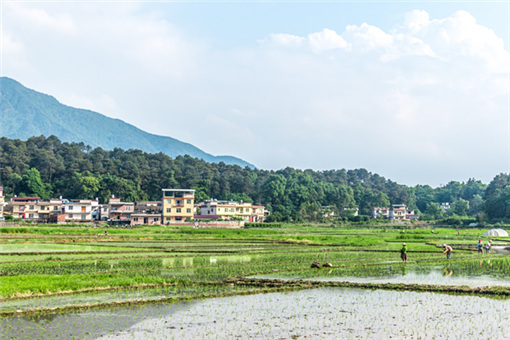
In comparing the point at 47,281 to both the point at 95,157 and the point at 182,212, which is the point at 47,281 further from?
the point at 95,157

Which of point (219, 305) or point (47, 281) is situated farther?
point (47, 281)

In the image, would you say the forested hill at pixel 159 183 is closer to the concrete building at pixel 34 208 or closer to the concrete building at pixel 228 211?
the concrete building at pixel 228 211

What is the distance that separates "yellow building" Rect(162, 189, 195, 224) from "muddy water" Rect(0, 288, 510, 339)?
55.9 m

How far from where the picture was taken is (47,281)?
17281 mm

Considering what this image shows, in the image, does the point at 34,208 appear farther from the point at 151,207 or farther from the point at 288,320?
the point at 288,320

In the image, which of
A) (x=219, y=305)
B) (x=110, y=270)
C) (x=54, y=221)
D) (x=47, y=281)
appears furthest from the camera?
(x=54, y=221)

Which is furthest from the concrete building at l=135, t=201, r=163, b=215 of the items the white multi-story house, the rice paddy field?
the white multi-story house

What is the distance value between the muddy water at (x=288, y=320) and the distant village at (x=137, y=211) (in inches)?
2063

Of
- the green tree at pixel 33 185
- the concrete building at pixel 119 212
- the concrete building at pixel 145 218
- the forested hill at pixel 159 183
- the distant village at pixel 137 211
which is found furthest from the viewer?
the forested hill at pixel 159 183

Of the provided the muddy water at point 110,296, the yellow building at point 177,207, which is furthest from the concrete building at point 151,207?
the muddy water at point 110,296

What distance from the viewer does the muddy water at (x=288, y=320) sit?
11.7 m

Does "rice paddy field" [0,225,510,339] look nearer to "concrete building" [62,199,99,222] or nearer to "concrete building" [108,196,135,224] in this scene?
"concrete building" [62,199,99,222]

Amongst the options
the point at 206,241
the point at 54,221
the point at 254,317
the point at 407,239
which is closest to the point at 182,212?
the point at 54,221

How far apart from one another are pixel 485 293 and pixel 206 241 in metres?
28.1
